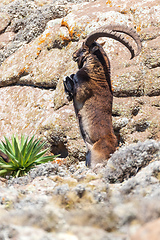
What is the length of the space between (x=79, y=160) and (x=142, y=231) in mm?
6734

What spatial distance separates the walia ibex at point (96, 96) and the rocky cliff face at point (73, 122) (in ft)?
2.23

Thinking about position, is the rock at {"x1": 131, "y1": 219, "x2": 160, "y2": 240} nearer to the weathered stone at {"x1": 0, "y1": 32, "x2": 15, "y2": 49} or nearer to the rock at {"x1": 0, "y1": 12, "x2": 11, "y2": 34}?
the weathered stone at {"x1": 0, "y1": 32, "x2": 15, "y2": 49}

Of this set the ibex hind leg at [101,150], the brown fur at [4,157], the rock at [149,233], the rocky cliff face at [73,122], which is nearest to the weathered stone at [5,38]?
the rocky cliff face at [73,122]

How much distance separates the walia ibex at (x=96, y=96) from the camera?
6223 millimetres

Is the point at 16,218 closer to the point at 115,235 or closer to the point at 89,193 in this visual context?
the point at 115,235

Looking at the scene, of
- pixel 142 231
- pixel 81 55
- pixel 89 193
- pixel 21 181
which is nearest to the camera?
pixel 142 231

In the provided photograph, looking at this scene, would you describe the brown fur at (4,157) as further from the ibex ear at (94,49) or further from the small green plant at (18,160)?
the ibex ear at (94,49)

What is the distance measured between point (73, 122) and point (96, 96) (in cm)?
263

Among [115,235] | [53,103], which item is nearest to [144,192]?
[115,235]

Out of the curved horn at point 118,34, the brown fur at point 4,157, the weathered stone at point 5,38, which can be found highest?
the curved horn at point 118,34

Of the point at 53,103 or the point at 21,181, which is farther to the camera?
the point at 53,103

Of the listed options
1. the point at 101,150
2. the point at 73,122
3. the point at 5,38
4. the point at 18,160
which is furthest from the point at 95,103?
the point at 5,38

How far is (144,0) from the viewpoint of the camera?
34.2ft

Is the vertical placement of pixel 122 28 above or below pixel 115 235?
above
